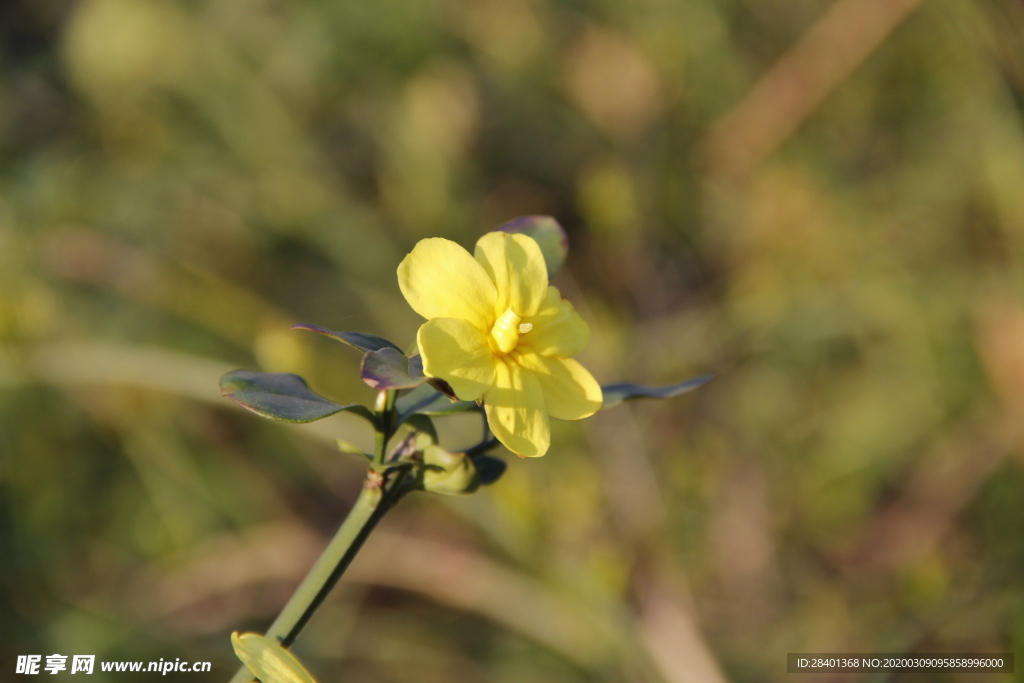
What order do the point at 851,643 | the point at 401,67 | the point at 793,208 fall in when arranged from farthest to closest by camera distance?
the point at 401,67 < the point at 793,208 < the point at 851,643

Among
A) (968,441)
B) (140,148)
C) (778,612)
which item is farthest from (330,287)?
(968,441)

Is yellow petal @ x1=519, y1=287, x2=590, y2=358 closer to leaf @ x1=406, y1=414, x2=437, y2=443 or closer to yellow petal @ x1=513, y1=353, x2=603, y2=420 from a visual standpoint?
yellow petal @ x1=513, y1=353, x2=603, y2=420

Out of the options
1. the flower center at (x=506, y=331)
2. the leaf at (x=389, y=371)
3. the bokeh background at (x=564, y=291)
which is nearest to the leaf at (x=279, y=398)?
the leaf at (x=389, y=371)

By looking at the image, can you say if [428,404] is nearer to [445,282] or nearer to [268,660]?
[445,282]

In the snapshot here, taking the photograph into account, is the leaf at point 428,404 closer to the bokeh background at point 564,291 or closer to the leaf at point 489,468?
the leaf at point 489,468

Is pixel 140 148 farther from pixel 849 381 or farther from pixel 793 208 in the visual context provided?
pixel 849 381

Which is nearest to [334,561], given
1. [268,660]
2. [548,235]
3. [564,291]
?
[268,660]
